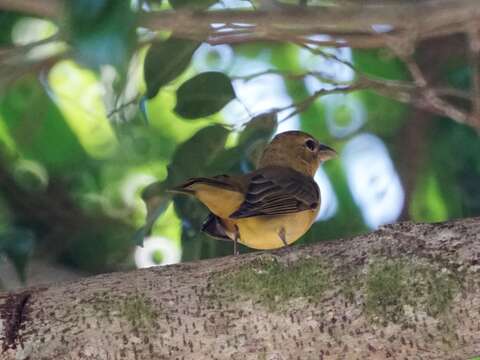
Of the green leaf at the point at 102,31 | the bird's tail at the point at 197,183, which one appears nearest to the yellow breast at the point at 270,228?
the bird's tail at the point at 197,183

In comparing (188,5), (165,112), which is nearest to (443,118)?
(165,112)

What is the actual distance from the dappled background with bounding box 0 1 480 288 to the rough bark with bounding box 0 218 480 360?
2.56 feet

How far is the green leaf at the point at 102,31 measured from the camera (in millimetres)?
2057

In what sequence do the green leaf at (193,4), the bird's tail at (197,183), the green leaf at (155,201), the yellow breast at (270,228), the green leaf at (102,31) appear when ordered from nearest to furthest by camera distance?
the green leaf at (102,31) → the green leaf at (193,4) → the bird's tail at (197,183) → the green leaf at (155,201) → the yellow breast at (270,228)

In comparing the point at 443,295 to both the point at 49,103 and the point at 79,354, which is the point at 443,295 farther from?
the point at 49,103

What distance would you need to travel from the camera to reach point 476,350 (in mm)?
2400

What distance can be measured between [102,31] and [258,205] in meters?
1.67

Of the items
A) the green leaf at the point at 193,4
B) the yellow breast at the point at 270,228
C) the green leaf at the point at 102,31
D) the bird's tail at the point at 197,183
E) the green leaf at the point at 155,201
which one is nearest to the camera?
the green leaf at the point at 102,31

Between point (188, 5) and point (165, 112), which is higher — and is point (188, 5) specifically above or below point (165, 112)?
below

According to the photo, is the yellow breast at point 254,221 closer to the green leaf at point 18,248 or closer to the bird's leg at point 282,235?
the bird's leg at point 282,235

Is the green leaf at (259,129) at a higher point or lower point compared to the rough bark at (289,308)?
higher

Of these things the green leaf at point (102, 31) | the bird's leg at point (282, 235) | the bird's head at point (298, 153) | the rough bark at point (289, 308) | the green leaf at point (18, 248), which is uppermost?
the bird's head at point (298, 153)

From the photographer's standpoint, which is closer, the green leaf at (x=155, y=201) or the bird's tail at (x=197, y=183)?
the bird's tail at (x=197, y=183)

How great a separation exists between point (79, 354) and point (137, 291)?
0.21 metres
